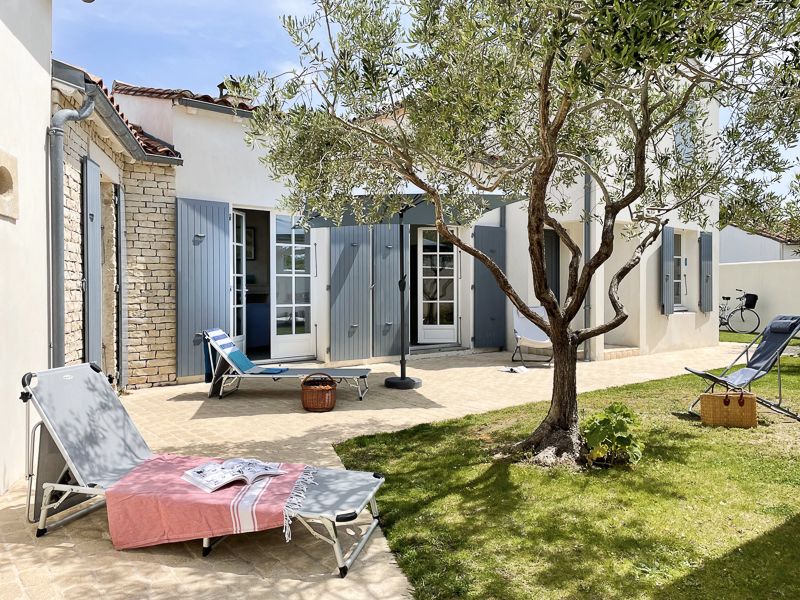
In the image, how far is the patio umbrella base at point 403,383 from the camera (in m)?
7.75

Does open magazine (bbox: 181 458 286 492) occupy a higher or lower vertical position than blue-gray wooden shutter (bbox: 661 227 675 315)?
lower

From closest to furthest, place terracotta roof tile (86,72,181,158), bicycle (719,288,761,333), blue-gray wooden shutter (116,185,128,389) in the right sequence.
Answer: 1. blue-gray wooden shutter (116,185,128,389)
2. terracotta roof tile (86,72,181,158)
3. bicycle (719,288,761,333)

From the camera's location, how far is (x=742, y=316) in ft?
55.9

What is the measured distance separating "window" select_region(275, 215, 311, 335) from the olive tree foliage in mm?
3396

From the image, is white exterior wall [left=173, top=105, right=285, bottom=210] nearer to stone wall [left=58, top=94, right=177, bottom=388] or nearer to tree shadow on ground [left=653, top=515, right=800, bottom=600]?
stone wall [left=58, top=94, right=177, bottom=388]

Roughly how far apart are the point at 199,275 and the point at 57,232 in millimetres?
3315

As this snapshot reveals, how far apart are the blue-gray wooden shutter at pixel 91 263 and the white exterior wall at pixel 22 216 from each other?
1104 millimetres

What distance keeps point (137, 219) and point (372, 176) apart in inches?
143

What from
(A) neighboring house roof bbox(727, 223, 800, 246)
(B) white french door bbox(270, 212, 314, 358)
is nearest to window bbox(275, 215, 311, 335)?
(B) white french door bbox(270, 212, 314, 358)

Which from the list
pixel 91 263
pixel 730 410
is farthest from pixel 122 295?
pixel 730 410

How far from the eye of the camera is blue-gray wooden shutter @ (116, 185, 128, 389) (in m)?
7.33

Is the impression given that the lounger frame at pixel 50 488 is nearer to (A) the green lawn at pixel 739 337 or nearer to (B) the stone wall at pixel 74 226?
(B) the stone wall at pixel 74 226

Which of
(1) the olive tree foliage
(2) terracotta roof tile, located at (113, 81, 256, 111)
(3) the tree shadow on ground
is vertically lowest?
(3) the tree shadow on ground

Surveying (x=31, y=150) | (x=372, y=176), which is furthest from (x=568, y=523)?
(x=31, y=150)
